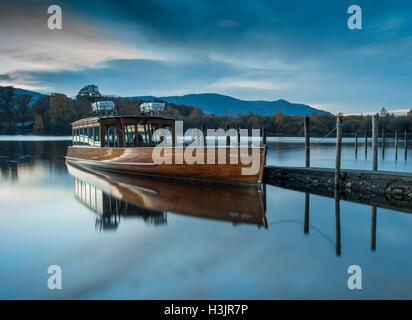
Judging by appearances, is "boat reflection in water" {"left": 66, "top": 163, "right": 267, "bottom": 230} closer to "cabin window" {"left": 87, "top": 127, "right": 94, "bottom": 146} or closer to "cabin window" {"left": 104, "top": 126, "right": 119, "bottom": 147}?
"cabin window" {"left": 104, "top": 126, "right": 119, "bottom": 147}

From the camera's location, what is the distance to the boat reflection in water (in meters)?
7.92

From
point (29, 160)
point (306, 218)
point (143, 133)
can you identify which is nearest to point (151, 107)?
point (143, 133)

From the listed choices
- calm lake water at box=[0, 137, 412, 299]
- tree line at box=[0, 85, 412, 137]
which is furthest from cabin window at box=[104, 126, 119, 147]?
tree line at box=[0, 85, 412, 137]

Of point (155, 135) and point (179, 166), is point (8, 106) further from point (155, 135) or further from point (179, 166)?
point (179, 166)

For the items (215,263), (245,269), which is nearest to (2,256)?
(215,263)

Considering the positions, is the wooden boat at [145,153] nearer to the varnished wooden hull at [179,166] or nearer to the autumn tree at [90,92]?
the varnished wooden hull at [179,166]

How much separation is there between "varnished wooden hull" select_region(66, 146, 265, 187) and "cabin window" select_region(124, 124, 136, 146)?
0.58 m

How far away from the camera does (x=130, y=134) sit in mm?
13758

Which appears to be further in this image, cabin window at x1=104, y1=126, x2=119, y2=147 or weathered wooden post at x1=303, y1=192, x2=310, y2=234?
cabin window at x1=104, y1=126, x2=119, y2=147

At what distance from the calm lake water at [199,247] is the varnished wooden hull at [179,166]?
896 mm

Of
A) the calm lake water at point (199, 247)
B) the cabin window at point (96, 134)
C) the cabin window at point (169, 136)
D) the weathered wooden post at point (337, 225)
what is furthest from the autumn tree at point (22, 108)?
the weathered wooden post at point (337, 225)

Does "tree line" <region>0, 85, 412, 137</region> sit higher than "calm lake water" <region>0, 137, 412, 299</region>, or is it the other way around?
"tree line" <region>0, 85, 412, 137</region>

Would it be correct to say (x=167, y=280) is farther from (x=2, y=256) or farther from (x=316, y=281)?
(x=2, y=256)

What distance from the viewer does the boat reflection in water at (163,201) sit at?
7916 mm
